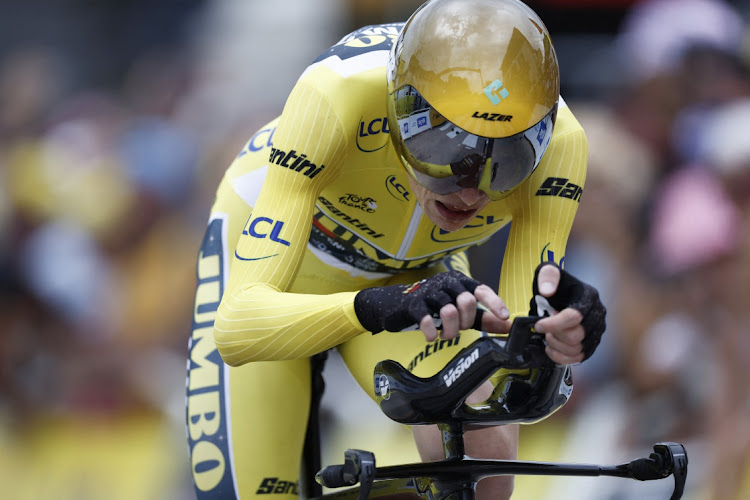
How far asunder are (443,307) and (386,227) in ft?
4.07

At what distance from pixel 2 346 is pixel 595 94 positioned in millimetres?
5124

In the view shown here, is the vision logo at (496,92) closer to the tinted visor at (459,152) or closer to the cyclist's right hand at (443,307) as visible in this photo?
the tinted visor at (459,152)

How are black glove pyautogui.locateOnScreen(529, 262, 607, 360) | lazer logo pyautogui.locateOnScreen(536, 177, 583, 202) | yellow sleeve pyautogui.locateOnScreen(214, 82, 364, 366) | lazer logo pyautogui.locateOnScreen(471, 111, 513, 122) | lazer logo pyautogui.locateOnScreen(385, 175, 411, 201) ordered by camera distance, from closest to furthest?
black glove pyautogui.locateOnScreen(529, 262, 607, 360) → lazer logo pyautogui.locateOnScreen(471, 111, 513, 122) → yellow sleeve pyautogui.locateOnScreen(214, 82, 364, 366) → lazer logo pyautogui.locateOnScreen(536, 177, 583, 202) → lazer logo pyautogui.locateOnScreen(385, 175, 411, 201)

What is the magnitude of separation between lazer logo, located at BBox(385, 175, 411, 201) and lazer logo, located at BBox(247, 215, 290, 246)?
0.51 meters

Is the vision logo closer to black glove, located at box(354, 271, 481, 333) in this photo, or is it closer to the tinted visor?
the tinted visor

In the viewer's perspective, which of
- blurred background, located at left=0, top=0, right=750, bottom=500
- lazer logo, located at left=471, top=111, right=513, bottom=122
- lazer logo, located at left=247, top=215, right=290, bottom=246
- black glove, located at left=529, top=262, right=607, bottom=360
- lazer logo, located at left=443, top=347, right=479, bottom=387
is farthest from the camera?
blurred background, located at left=0, top=0, right=750, bottom=500

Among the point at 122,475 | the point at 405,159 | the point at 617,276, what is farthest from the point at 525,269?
the point at 122,475

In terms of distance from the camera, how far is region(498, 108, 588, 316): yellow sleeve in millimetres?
3314

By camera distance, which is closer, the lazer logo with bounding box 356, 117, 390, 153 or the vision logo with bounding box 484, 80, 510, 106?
the vision logo with bounding box 484, 80, 510, 106

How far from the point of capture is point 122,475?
7141mm

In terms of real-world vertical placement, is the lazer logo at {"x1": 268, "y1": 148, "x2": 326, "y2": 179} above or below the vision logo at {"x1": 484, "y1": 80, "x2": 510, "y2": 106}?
below

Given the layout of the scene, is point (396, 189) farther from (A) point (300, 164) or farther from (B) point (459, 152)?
(B) point (459, 152)

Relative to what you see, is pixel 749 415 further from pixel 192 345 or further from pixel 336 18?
pixel 336 18

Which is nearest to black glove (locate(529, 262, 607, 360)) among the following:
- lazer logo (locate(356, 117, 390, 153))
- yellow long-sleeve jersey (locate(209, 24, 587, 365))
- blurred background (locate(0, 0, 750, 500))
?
yellow long-sleeve jersey (locate(209, 24, 587, 365))
